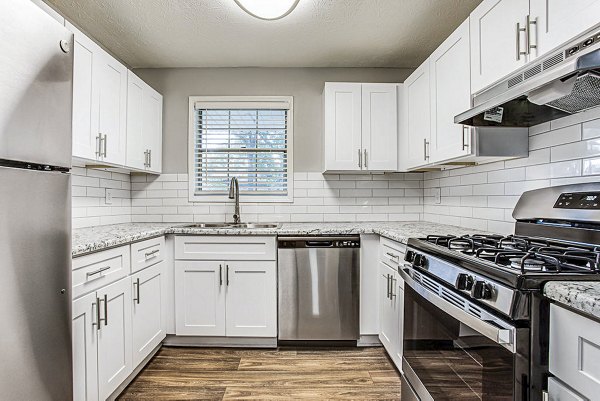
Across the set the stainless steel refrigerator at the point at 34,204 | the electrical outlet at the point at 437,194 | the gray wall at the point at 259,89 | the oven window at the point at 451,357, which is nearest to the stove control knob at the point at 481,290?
the oven window at the point at 451,357

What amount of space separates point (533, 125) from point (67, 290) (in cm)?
227

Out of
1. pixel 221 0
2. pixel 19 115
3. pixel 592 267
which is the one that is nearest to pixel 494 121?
pixel 592 267

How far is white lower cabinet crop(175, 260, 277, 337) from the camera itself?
8.91 feet

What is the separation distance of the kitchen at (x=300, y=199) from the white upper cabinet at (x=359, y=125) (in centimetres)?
2

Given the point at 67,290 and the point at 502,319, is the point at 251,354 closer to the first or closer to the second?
the point at 67,290

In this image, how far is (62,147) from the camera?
4.04 ft

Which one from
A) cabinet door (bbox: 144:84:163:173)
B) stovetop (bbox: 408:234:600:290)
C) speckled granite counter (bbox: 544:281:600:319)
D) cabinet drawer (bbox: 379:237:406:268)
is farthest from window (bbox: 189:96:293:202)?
speckled granite counter (bbox: 544:281:600:319)

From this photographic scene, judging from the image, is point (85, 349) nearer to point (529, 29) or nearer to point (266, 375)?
point (266, 375)

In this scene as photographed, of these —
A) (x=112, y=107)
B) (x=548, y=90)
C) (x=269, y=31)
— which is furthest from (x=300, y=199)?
(x=548, y=90)

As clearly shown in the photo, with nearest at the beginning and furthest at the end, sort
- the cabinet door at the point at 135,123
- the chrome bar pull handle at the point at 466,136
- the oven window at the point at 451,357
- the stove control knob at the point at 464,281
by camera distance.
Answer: the oven window at the point at 451,357 → the stove control knob at the point at 464,281 → the chrome bar pull handle at the point at 466,136 → the cabinet door at the point at 135,123

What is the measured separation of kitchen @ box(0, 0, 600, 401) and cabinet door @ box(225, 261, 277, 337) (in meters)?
0.02

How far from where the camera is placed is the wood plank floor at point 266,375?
6.96ft

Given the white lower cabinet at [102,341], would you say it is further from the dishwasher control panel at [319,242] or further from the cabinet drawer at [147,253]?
the dishwasher control panel at [319,242]

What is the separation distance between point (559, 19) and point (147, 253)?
8.19 feet
